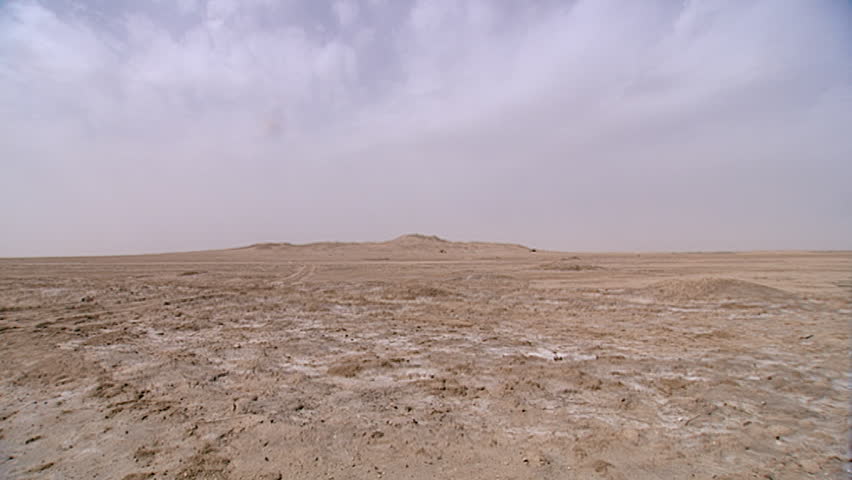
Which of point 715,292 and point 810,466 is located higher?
point 715,292

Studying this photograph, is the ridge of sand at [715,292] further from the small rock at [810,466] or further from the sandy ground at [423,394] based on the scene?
the small rock at [810,466]

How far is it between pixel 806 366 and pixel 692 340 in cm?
177

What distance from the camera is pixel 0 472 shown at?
11.3ft

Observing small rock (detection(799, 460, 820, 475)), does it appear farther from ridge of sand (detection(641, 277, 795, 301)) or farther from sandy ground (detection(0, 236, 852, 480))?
ridge of sand (detection(641, 277, 795, 301))

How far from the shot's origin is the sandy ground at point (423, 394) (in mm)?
3605

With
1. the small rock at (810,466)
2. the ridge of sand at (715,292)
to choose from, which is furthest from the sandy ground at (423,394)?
the ridge of sand at (715,292)

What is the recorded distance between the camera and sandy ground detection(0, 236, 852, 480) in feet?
11.8

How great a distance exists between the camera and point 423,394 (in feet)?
16.9

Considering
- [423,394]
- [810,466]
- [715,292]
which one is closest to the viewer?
[810,466]

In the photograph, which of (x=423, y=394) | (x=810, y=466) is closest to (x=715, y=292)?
(x=810, y=466)

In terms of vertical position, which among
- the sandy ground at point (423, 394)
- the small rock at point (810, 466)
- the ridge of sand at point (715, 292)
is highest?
the ridge of sand at point (715, 292)

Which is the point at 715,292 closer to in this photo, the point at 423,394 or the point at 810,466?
the point at 810,466

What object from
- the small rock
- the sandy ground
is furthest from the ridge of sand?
the small rock

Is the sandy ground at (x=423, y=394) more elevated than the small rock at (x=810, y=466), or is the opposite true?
the sandy ground at (x=423, y=394)
